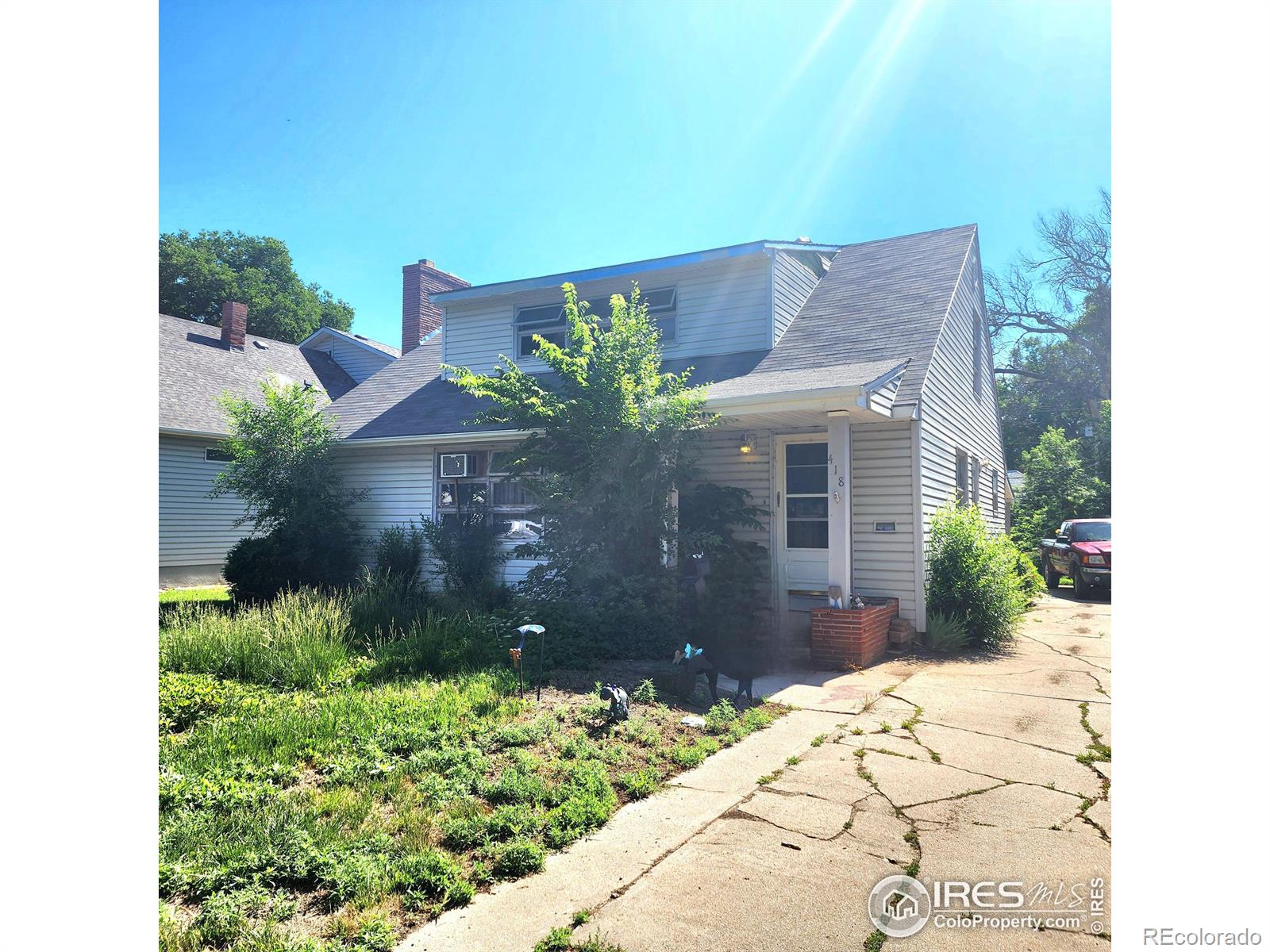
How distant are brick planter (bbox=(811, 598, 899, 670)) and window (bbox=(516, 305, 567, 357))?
6.51 m

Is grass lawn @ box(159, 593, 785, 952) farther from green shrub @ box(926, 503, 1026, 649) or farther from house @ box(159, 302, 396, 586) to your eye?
house @ box(159, 302, 396, 586)

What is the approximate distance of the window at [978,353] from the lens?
42.0 feet

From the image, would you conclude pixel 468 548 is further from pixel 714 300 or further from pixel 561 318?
pixel 714 300

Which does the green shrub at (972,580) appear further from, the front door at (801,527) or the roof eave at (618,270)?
the roof eave at (618,270)

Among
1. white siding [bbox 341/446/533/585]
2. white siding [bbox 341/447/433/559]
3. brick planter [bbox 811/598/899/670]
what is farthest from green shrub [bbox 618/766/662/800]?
white siding [bbox 341/447/433/559]

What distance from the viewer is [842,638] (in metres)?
7.37

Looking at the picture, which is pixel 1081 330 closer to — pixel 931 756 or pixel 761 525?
pixel 761 525

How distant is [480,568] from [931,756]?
7.57 m

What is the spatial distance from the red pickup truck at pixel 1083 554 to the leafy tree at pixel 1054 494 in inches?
155

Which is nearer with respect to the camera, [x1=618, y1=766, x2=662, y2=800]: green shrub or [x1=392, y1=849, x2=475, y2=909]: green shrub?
[x1=392, y1=849, x2=475, y2=909]: green shrub

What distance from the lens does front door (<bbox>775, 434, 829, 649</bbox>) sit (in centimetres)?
909
